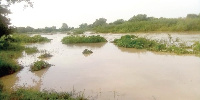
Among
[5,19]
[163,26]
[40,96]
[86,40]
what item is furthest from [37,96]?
[163,26]

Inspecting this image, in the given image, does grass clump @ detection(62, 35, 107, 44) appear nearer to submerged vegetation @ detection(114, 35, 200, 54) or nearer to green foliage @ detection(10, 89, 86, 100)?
submerged vegetation @ detection(114, 35, 200, 54)

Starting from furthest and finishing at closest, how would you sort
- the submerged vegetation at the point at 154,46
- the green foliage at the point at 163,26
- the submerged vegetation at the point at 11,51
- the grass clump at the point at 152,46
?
the green foliage at the point at 163,26
the grass clump at the point at 152,46
the submerged vegetation at the point at 154,46
the submerged vegetation at the point at 11,51

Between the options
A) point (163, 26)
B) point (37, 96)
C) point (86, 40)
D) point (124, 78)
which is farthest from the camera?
point (163, 26)

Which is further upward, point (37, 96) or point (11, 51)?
point (11, 51)

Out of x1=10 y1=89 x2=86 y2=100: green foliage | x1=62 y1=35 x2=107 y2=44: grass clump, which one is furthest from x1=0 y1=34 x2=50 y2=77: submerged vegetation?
x1=62 y1=35 x2=107 y2=44: grass clump

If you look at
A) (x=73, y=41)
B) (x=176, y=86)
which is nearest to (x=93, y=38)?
(x=73, y=41)

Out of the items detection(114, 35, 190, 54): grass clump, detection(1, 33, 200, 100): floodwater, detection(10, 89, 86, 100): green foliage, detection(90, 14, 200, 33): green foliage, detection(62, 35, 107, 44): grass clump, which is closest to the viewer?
detection(10, 89, 86, 100): green foliage

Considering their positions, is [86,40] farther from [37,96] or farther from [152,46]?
[37,96]

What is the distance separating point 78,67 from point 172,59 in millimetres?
4894

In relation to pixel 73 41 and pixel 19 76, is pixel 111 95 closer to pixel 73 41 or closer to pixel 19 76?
pixel 19 76

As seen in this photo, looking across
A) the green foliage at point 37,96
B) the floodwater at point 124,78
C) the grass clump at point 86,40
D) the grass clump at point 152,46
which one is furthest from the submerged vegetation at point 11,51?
the grass clump at point 152,46

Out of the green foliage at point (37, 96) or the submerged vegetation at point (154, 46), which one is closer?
the green foliage at point (37, 96)

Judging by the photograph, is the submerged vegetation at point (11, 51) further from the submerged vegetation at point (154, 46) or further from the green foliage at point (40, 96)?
the submerged vegetation at point (154, 46)

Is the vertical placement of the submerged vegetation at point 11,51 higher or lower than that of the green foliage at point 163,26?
lower
